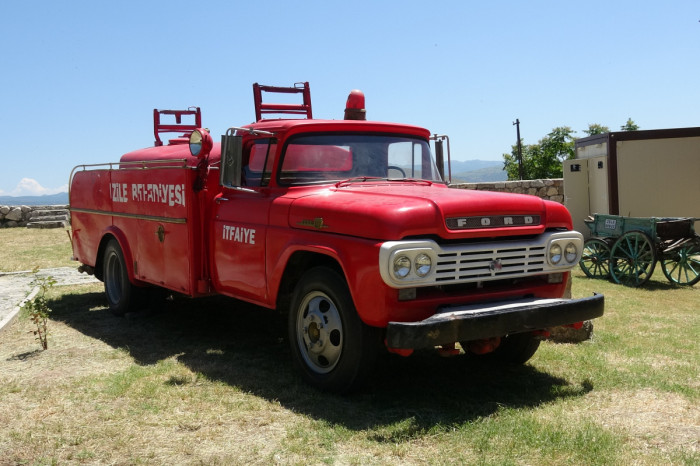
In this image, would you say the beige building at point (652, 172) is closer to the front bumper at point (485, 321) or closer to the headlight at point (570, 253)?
the headlight at point (570, 253)

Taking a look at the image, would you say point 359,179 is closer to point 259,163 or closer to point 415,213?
point 259,163

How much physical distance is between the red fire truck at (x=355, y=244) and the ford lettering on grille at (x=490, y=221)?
1 cm

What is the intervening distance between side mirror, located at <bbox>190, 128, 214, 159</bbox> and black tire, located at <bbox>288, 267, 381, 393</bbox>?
180 centimetres

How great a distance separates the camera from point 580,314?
4859 mm

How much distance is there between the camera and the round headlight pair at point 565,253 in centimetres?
509

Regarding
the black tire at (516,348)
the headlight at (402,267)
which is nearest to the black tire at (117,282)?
the black tire at (516,348)

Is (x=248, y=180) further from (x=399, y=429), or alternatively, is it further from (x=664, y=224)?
(x=664, y=224)

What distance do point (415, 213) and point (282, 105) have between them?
429 centimetres

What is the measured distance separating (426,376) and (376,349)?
0.92 metres

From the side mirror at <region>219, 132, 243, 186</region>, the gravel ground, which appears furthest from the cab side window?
the gravel ground

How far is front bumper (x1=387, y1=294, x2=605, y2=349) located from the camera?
4.25 meters

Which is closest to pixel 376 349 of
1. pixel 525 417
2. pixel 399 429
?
pixel 399 429

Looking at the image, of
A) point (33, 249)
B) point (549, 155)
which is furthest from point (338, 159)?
point (549, 155)

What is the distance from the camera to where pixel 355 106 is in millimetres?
6719
